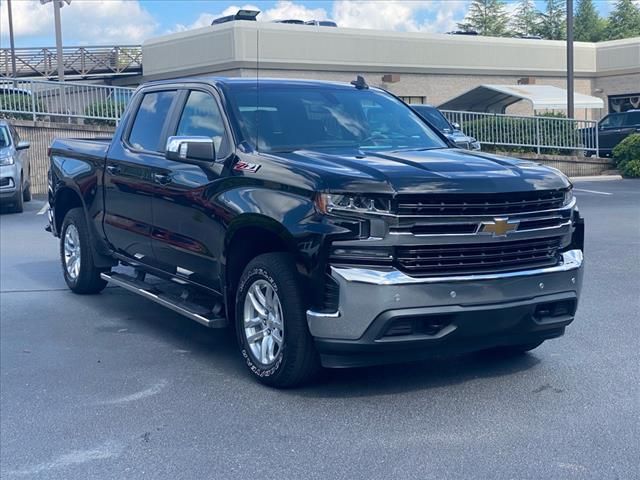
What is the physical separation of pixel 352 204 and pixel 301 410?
4.19 ft

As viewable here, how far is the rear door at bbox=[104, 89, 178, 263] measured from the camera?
23.8 ft

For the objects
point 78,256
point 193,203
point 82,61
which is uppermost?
point 82,61

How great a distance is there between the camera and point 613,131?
1065 inches

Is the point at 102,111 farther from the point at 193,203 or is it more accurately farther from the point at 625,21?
the point at 625,21

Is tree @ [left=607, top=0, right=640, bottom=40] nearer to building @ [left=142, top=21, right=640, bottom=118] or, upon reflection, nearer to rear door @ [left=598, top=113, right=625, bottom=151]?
building @ [left=142, top=21, right=640, bottom=118]

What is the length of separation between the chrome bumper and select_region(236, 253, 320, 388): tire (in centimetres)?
19

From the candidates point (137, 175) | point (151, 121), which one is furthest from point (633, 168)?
point (137, 175)

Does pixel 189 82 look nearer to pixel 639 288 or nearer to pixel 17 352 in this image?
pixel 17 352

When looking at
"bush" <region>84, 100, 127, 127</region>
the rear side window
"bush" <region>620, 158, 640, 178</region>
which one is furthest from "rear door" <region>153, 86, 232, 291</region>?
the rear side window

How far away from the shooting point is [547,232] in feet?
18.6

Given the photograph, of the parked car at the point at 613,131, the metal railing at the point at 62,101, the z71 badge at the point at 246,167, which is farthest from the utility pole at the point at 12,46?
the z71 badge at the point at 246,167

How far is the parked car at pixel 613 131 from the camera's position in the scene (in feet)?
87.2

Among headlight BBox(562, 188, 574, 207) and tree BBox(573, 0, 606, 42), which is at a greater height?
tree BBox(573, 0, 606, 42)

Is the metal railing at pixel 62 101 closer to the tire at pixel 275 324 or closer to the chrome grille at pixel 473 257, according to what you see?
the tire at pixel 275 324
